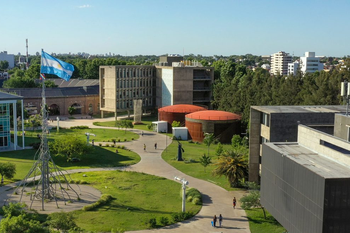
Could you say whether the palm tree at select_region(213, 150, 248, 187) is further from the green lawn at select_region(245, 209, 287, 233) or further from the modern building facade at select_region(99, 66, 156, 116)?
the modern building facade at select_region(99, 66, 156, 116)

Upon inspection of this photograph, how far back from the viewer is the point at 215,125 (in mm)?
80938

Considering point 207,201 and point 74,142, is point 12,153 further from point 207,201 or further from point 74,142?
point 207,201

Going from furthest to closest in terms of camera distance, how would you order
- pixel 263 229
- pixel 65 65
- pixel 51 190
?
pixel 51 190
pixel 65 65
pixel 263 229

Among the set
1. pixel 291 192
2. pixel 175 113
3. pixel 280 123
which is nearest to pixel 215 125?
pixel 175 113

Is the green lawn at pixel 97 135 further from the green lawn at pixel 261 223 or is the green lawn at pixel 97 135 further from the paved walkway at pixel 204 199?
the green lawn at pixel 261 223

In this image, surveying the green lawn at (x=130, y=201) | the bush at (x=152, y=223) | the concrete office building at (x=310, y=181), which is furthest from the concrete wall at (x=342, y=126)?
the bush at (x=152, y=223)

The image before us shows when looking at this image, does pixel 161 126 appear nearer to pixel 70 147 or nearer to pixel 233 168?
pixel 70 147

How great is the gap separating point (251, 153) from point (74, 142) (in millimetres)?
25297

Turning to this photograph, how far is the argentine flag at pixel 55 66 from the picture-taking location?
4484 centimetres

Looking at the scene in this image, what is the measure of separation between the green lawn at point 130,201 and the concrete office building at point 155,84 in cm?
5258

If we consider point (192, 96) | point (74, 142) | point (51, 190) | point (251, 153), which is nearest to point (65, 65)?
point (51, 190)

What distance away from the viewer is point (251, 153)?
52406 mm

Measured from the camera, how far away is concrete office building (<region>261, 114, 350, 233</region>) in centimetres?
2638

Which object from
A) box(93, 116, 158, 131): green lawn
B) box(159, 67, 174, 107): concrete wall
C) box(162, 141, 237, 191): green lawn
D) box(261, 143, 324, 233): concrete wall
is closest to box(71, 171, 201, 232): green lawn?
box(162, 141, 237, 191): green lawn
